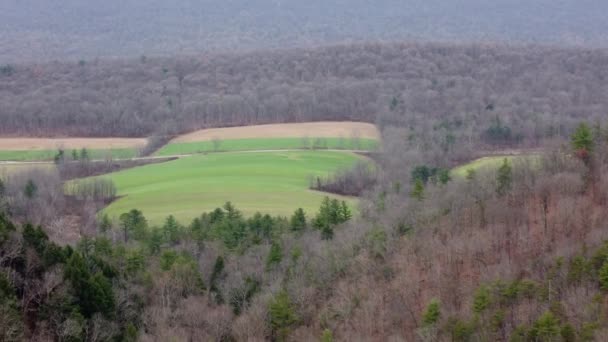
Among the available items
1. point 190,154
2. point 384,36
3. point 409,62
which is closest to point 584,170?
point 190,154

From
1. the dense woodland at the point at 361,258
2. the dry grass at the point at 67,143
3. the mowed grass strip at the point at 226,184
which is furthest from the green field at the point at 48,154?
the dense woodland at the point at 361,258

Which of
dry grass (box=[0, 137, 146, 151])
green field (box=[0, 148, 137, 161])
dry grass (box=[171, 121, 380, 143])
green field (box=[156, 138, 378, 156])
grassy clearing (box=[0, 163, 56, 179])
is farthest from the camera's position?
dry grass (box=[171, 121, 380, 143])

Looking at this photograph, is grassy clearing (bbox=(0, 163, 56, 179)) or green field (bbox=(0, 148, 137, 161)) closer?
grassy clearing (bbox=(0, 163, 56, 179))

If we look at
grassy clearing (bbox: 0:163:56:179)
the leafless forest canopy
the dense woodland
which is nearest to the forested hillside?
the leafless forest canopy

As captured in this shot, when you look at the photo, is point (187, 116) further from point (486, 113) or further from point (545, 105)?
point (545, 105)

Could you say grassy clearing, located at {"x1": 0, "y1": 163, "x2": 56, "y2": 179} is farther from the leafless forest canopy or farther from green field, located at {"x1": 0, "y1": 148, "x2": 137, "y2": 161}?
green field, located at {"x1": 0, "y1": 148, "x2": 137, "y2": 161}

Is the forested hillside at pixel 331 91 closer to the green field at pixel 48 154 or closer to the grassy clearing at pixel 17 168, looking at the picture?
the green field at pixel 48 154
